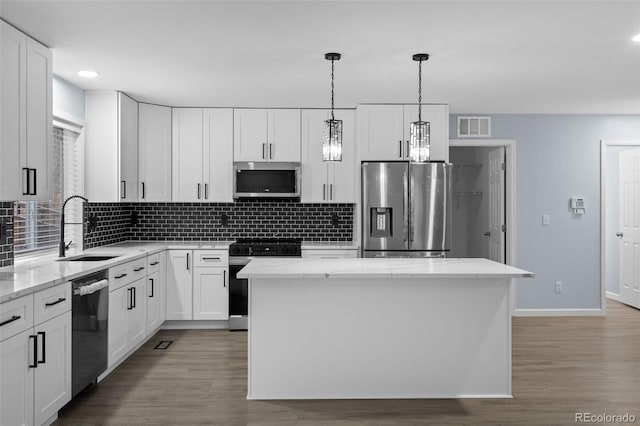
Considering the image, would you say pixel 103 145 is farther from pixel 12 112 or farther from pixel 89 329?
pixel 89 329

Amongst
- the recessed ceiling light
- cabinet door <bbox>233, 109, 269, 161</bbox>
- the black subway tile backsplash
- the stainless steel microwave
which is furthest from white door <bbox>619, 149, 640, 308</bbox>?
the recessed ceiling light

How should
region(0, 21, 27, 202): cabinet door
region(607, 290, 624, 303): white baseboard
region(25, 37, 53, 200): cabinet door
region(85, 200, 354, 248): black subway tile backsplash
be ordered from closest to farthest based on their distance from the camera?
region(0, 21, 27, 202): cabinet door, region(25, 37, 53, 200): cabinet door, region(85, 200, 354, 248): black subway tile backsplash, region(607, 290, 624, 303): white baseboard

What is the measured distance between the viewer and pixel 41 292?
2.70 m

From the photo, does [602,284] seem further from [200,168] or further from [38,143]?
[38,143]

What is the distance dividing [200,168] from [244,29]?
269 cm

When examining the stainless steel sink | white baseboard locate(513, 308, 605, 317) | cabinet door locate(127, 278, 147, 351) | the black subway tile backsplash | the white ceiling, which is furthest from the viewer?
the black subway tile backsplash

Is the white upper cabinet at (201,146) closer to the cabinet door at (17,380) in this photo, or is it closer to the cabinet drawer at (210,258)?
the cabinet drawer at (210,258)

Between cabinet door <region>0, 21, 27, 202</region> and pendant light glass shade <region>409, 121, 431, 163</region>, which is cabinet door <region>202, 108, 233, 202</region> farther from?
pendant light glass shade <region>409, 121, 431, 163</region>

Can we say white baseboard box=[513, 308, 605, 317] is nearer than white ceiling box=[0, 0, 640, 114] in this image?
No

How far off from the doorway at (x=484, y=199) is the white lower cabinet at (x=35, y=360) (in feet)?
14.3

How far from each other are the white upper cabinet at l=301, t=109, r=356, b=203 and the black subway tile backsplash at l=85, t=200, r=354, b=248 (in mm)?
392

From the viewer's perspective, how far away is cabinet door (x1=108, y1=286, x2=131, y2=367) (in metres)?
3.70

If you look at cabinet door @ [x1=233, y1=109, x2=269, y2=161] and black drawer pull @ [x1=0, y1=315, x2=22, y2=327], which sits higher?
cabinet door @ [x1=233, y1=109, x2=269, y2=161]

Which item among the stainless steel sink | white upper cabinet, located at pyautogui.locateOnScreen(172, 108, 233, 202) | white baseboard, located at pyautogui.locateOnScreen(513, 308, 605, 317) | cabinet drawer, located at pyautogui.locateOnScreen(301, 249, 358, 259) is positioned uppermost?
white upper cabinet, located at pyautogui.locateOnScreen(172, 108, 233, 202)
